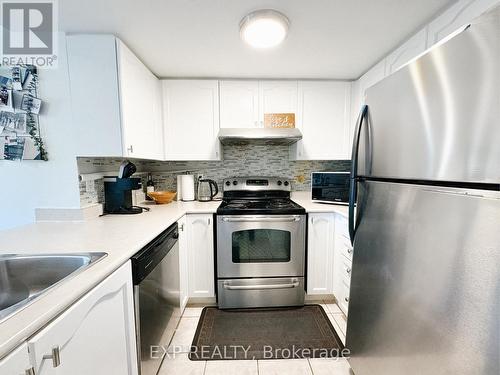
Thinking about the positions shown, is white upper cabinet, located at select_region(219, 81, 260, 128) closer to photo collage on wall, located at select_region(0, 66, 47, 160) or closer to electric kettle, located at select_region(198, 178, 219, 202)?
electric kettle, located at select_region(198, 178, 219, 202)

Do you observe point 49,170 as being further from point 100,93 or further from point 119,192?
point 100,93

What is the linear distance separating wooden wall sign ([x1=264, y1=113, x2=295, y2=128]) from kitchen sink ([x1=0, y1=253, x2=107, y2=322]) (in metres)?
1.78

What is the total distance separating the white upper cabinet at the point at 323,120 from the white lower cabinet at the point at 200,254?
3.90 feet

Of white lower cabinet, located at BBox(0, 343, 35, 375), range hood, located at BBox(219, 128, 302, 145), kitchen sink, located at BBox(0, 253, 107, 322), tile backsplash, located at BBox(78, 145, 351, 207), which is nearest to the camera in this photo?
white lower cabinet, located at BBox(0, 343, 35, 375)

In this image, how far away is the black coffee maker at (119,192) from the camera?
165 centimetres

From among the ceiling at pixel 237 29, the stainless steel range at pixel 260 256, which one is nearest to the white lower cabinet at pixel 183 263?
the stainless steel range at pixel 260 256

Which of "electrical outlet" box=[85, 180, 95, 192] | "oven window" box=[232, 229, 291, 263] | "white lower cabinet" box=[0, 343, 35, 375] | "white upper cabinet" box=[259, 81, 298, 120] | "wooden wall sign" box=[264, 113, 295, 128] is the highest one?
"white upper cabinet" box=[259, 81, 298, 120]

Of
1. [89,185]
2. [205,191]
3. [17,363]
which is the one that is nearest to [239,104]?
[205,191]

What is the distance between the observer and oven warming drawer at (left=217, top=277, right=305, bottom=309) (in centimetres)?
186

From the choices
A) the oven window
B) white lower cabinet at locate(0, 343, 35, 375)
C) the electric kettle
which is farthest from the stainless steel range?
white lower cabinet at locate(0, 343, 35, 375)

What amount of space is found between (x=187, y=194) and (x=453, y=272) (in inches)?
82.0

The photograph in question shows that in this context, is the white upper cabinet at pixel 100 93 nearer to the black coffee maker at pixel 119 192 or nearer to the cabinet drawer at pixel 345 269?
the black coffee maker at pixel 119 192

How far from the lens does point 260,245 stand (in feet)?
6.12

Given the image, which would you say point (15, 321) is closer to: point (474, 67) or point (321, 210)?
point (474, 67)
